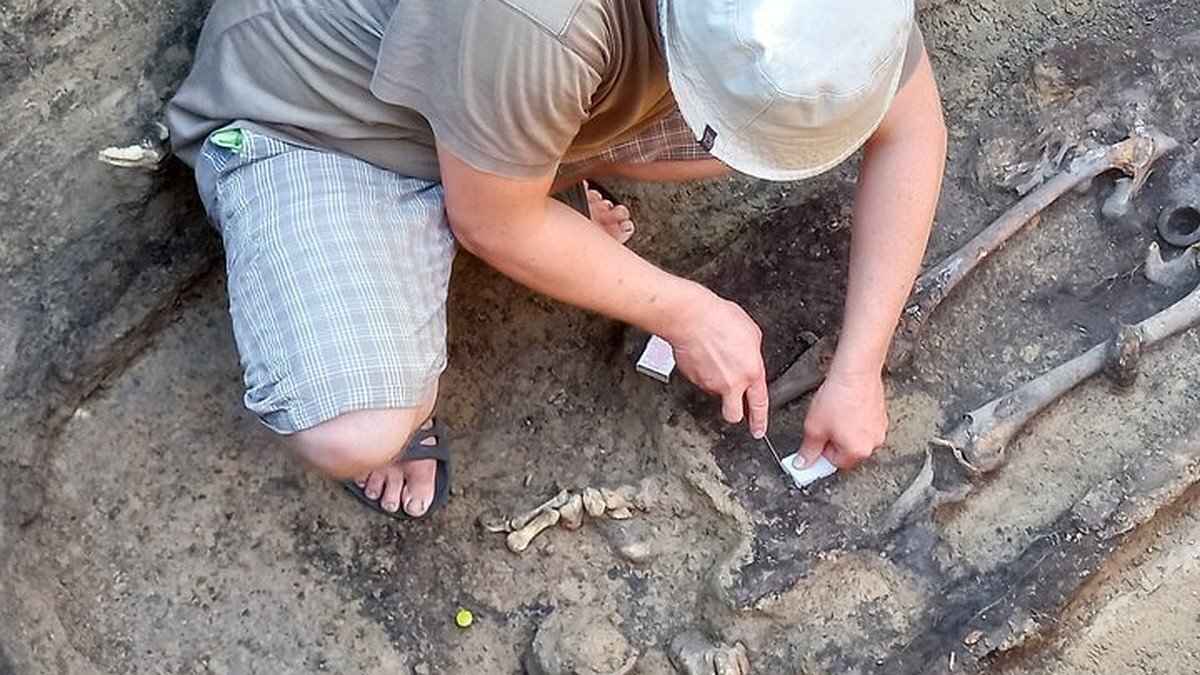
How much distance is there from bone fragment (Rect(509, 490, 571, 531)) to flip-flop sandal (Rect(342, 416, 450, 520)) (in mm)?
102

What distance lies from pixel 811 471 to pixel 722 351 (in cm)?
28

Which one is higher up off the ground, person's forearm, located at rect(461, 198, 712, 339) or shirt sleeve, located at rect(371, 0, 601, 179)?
shirt sleeve, located at rect(371, 0, 601, 179)

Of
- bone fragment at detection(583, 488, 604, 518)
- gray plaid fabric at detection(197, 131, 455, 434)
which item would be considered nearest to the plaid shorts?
gray plaid fabric at detection(197, 131, 455, 434)

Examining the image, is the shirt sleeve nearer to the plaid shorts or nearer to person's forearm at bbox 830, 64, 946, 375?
the plaid shorts

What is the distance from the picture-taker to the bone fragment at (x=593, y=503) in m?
2.07

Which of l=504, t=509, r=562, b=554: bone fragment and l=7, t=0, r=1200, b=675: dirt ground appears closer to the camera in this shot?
l=7, t=0, r=1200, b=675: dirt ground

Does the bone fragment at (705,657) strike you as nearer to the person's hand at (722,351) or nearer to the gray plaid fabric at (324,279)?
the person's hand at (722,351)

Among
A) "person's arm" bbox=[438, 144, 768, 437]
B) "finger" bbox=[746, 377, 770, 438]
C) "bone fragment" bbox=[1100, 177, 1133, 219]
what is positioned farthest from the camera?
"bone fragment" bbox=[1100, 177, 1133, 219]

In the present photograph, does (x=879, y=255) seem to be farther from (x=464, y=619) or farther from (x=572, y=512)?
(x=464, y=619)

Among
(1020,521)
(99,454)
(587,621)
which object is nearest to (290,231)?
(99,454)

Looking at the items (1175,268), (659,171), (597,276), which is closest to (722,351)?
(597,276)

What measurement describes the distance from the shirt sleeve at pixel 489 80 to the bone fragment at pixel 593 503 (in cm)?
60

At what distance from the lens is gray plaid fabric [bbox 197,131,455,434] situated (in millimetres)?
1781

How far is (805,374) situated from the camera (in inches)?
82.2
